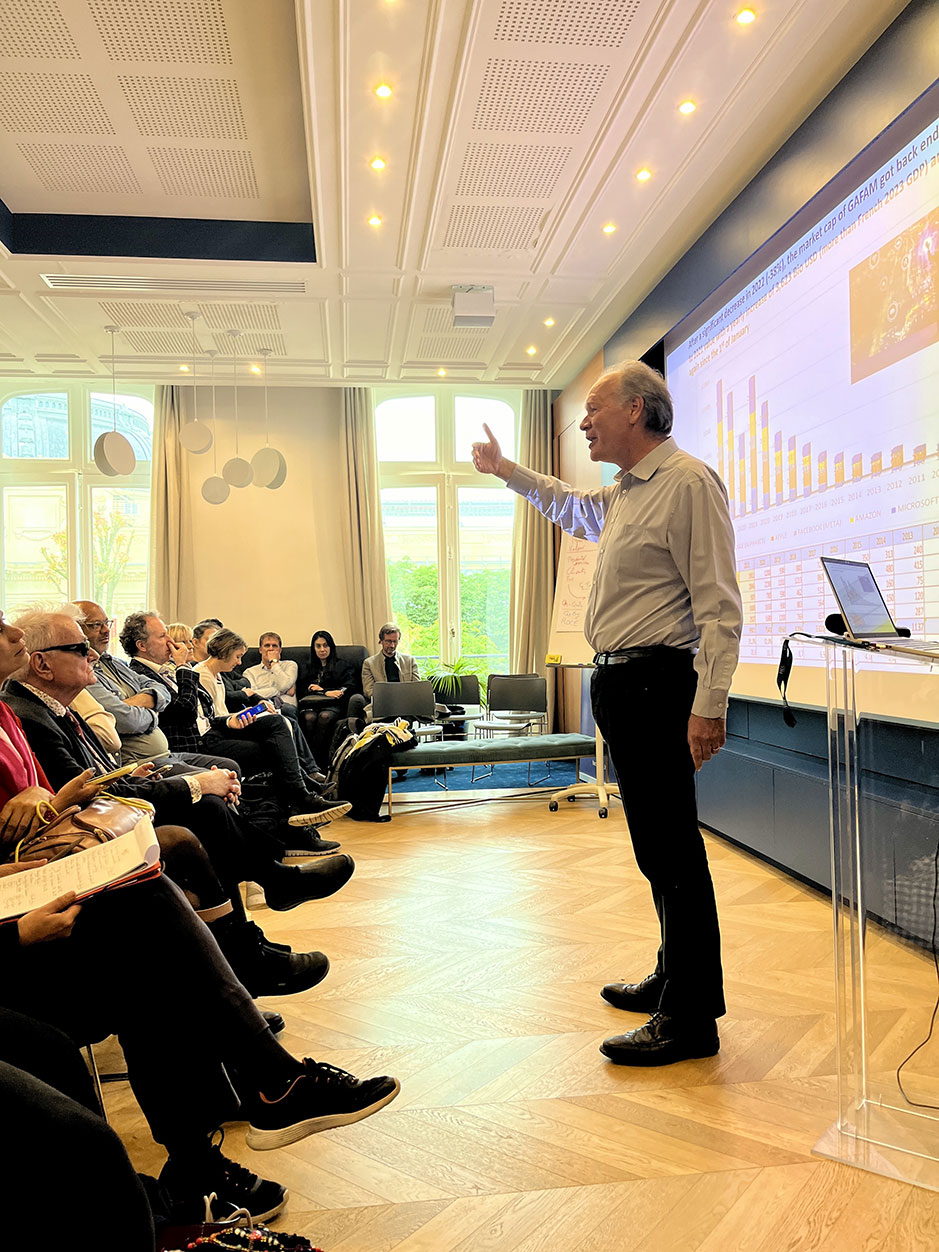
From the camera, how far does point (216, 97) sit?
13.7 ft

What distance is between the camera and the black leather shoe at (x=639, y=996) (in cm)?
238

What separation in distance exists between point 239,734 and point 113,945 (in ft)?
11.0

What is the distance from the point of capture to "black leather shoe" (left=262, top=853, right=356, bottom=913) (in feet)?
8.23

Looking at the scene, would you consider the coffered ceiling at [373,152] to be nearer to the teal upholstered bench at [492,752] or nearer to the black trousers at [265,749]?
the black trousers at [265,749]

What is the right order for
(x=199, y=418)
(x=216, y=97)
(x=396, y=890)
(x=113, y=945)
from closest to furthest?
(x=113, y=945) → (x=396, y=890) → (x=216, y=97) → (x=199, y=418)

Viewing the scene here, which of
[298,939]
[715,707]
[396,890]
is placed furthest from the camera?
[396,890]

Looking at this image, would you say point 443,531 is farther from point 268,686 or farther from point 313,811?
point 313,811

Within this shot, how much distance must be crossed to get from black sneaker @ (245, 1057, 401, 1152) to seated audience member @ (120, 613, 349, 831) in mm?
2579

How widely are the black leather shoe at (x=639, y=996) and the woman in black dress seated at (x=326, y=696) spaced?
4.90 metres

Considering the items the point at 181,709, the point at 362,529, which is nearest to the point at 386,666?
the point at 362,529

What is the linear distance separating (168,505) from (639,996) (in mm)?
7524

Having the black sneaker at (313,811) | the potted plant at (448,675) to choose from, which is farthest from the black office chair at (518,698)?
the black sneaker at (313,811)

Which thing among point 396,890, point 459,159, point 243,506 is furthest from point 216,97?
point 243,506

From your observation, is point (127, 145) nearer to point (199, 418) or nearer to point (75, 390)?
point (199, 418)
